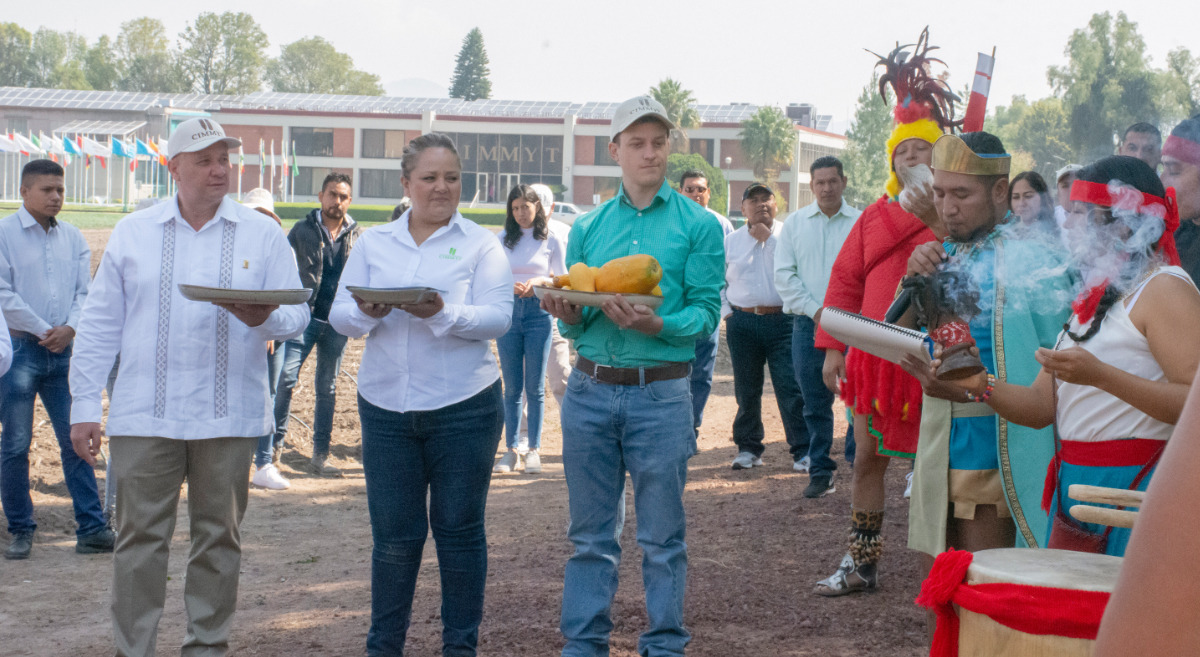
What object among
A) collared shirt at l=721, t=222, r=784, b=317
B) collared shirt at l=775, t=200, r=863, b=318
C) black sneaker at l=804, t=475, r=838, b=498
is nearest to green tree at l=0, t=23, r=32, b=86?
collared shirt at l=721, t=222, r=784, b=317

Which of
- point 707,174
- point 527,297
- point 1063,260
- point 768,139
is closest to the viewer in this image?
point 1063,260

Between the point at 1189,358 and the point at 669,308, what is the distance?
1899 millimetres

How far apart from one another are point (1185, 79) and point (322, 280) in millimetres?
5960

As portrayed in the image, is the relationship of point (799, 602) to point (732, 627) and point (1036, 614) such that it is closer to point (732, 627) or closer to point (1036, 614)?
point (732, 627)

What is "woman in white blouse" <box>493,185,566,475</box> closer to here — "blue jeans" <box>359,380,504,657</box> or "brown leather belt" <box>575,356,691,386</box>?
"blue jeans" <box>359,380,504,657</box>

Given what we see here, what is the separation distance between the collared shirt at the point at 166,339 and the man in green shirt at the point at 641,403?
4.30ft

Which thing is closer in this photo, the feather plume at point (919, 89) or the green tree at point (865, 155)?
the feather plume at point (919, 89)

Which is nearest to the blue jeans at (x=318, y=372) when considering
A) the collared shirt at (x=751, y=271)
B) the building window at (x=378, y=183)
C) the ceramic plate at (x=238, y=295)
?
the collared shirt at (x=751, y=271)

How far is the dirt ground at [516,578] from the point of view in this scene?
14.6ft

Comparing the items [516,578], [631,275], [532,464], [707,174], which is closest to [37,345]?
[516,578]

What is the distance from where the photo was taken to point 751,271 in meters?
8.04

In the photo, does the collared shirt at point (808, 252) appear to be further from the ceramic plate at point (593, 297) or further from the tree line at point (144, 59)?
the tree line at point (144, 59)

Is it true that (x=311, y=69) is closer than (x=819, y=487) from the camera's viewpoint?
No

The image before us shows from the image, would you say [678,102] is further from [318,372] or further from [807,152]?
[318,372]
